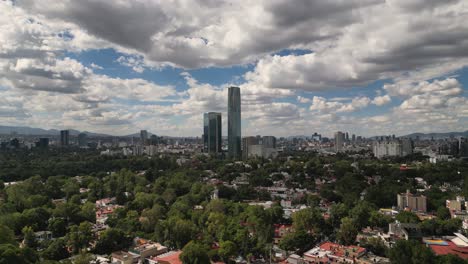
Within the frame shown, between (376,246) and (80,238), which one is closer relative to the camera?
(80,238)

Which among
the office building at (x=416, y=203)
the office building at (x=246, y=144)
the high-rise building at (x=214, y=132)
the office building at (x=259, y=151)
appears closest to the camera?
the office building at (x=416, y=203)

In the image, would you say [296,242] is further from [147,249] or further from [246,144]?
[246,144]

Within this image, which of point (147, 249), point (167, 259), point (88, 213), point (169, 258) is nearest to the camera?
point (167, 259)

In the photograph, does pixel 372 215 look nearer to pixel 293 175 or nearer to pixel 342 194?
pixel 342 194

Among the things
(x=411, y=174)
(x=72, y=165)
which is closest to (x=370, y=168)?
(x=411, y=174)

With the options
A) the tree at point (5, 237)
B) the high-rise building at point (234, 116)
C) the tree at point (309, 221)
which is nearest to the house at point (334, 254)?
the tree at point (309, 221)

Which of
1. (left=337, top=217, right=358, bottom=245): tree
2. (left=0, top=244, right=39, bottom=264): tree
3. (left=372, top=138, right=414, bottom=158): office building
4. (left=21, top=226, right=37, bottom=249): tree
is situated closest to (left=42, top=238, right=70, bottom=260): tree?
(left=21, top=226, right=37, bottom=249): tree

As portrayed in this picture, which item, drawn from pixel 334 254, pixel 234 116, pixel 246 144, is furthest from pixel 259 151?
pixel 334 254

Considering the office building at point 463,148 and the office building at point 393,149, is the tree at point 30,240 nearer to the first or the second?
the office building at point 393,149
